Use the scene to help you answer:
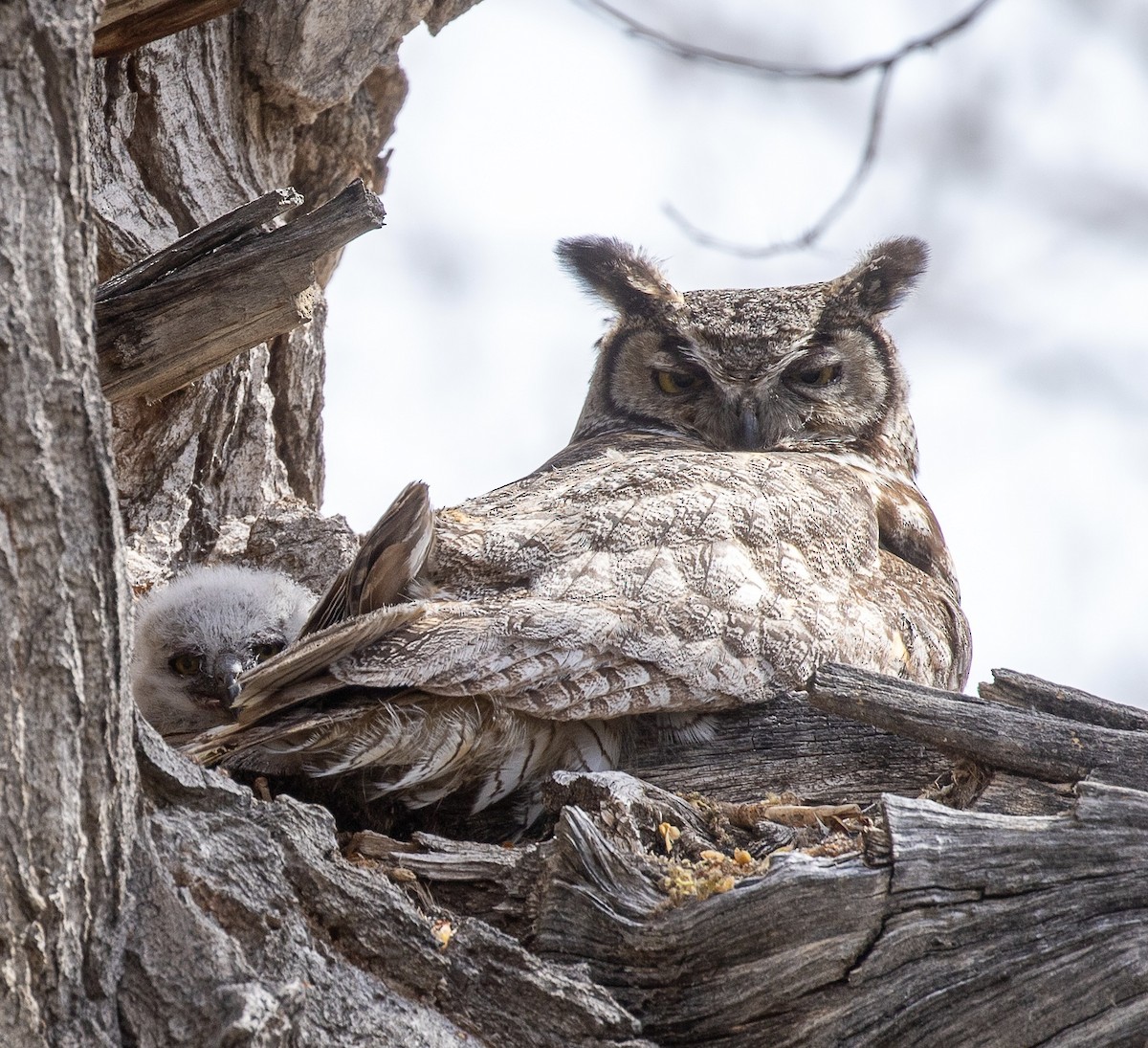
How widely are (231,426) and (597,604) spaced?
138cm

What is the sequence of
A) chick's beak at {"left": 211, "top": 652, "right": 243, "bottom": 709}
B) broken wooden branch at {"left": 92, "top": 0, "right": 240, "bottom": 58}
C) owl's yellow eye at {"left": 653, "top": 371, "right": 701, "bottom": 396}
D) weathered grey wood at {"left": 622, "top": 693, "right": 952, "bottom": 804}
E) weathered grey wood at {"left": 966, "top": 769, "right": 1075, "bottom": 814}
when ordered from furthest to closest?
1. owl's yellow eye at {"left": 653, "top": 371, "right": 701, "bottom": 396}
2. chick's beak at {"left": 211, "top": 652, "right": 243, "bottom": 709}
3. broken wooden branch at {"left": 92, "top": 0, "right": 240, "bottom": 58}
4. weathered grey wood at {"left": 622, "top": 693, "right": 952, "bottom": 804}
5. weathered grey wood at {"left": 966, "top": 769, "right": 1075, "bottom": 814}

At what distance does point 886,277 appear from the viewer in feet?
12.3

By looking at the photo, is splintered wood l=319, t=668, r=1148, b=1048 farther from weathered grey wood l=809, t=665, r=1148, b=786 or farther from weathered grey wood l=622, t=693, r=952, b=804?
weathered grey wood l=622, t=693, r=952, b=804

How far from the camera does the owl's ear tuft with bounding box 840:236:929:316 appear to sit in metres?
3.73

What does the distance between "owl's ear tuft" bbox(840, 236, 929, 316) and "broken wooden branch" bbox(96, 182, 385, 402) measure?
6.95 ft

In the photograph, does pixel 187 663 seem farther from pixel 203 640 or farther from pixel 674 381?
pixel 674 381

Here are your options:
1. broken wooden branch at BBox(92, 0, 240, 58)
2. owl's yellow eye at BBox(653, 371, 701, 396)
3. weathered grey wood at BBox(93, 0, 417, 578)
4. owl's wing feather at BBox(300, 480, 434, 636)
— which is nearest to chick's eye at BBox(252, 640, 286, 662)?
weathered grey wood at BBox(93, 0, 417, 578)

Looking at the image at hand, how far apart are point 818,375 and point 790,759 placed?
1.67 metres

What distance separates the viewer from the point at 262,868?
4.81 feet

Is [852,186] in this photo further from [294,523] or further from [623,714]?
[294,523]

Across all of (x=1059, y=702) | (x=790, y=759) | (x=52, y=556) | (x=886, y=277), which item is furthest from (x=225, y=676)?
(x=886, y=277)

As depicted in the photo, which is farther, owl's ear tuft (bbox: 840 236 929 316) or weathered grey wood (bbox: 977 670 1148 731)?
owl's ear tuft (bbox: 840 236 929 316)

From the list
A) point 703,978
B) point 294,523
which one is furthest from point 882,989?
point 294,523

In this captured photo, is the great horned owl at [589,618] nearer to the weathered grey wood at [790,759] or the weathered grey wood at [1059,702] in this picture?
the weathered grey wood at [790,759]
